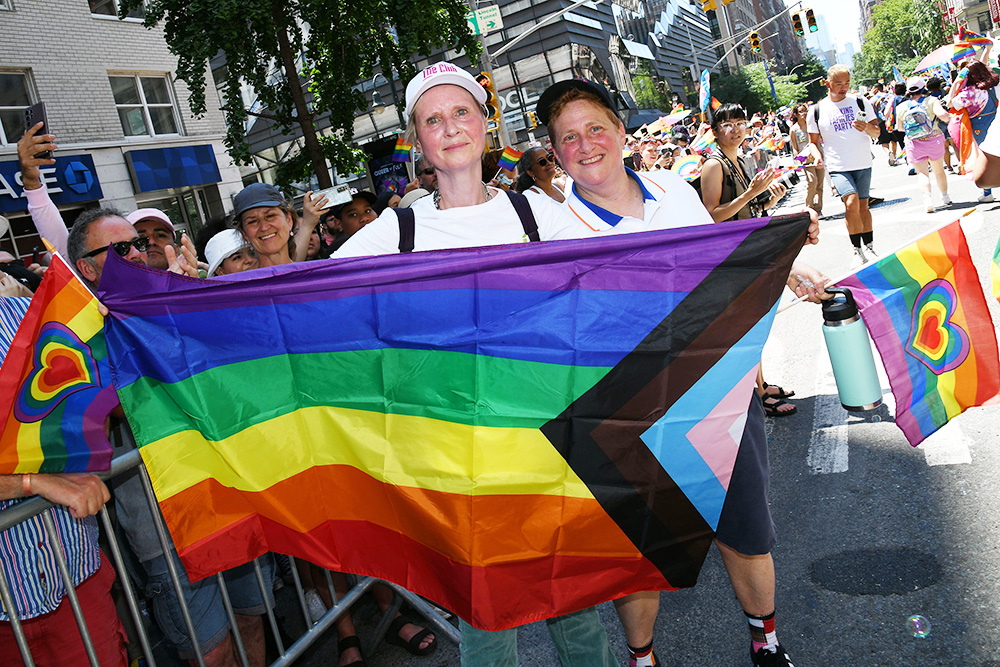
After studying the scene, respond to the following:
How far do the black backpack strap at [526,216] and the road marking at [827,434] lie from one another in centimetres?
259

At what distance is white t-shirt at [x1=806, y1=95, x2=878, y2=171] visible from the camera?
816 cm

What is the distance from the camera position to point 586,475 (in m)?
2.18

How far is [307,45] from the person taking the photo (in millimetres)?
9391

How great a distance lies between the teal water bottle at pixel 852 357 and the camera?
92.3 inches

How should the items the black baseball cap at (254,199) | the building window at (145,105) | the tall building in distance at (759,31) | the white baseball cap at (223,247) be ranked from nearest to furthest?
the white baseball cap at (223,247)
the black baseball cap at (254,199)
the building window at (145,105)
the tall building in distance at (759,31)

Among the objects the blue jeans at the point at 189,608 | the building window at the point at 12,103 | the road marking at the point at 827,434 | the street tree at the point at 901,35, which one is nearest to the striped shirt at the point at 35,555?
the blue jeans at the point at 189,608

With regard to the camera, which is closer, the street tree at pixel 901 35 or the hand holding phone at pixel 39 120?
the hand holding phone at pixel 39 120

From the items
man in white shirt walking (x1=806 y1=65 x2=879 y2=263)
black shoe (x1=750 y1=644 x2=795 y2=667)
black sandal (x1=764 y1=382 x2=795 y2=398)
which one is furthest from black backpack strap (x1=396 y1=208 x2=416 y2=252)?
man in white shirt walking (x1=806 y1=65 x2=879 y2=263)

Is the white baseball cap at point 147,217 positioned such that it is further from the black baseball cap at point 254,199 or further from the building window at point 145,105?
the building window at point 145,105

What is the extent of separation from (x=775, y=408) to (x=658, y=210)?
9.62ft

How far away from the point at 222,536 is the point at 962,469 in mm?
3469

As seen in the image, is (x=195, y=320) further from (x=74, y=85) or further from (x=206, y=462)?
(x=74, y=85)

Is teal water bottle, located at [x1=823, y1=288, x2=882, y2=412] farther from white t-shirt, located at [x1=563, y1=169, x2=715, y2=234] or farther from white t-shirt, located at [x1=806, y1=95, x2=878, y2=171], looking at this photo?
white t-shirt, located at [x1=806, y1=95, x2=878, y2=171]

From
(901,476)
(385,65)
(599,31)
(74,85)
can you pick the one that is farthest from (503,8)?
(901,476)
